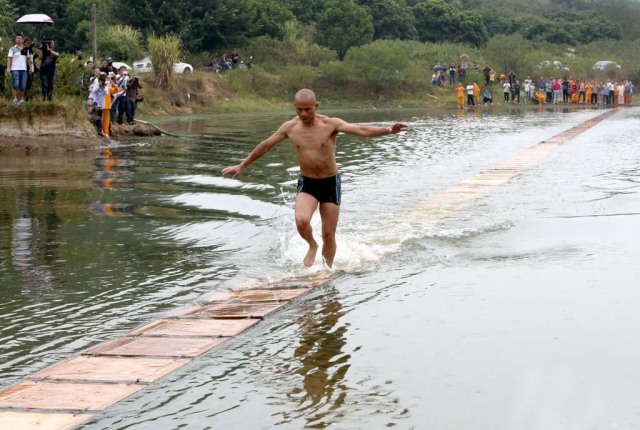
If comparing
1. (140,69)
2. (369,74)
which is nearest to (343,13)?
(369,74)

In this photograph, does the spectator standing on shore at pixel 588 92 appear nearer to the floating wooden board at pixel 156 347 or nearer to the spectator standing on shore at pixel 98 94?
the spectator standing on shore at pixel 98 94

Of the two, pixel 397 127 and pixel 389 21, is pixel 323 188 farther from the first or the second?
pixel 389 21

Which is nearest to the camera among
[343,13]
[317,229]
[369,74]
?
[317,229]

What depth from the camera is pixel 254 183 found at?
53.8 feet

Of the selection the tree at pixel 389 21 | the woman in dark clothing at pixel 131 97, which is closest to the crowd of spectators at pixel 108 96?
the woman in dark clothing at pixel 131 97

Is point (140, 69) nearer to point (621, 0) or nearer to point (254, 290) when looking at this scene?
point (254, 290)

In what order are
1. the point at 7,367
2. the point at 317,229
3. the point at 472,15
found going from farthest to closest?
the point at 472,15
the point at 317,229
the point at 7,367

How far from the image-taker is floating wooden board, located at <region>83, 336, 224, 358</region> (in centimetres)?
665

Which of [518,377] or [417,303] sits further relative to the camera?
[417,303]

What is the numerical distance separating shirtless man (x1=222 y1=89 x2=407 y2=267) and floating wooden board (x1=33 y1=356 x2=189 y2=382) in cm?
300

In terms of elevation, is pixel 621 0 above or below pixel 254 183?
above

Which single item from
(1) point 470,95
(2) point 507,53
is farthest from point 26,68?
(2) point 507,53

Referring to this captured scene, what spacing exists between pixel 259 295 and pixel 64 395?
286cm

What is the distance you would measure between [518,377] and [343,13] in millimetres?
53664
